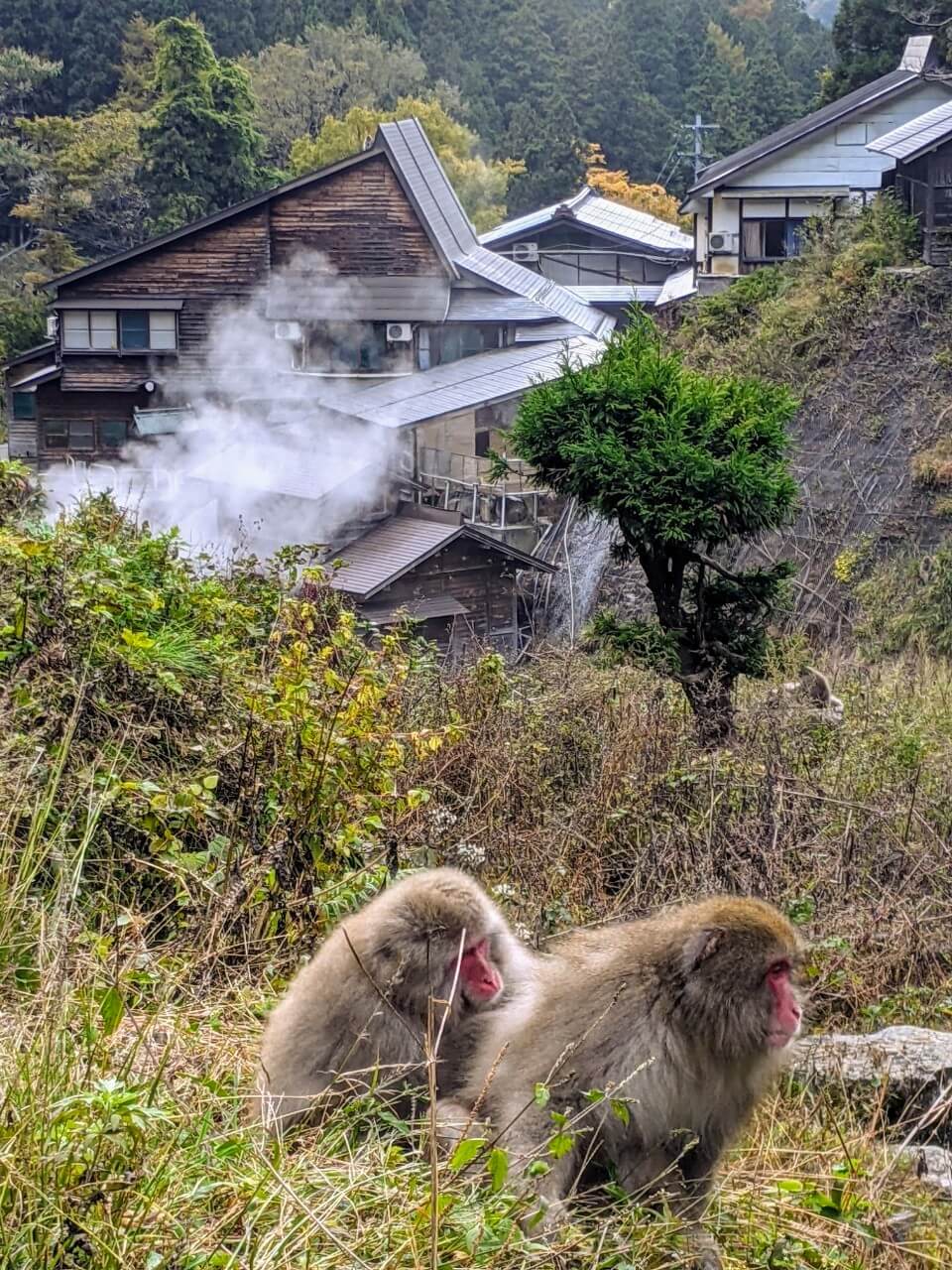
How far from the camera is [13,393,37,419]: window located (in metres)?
26.5

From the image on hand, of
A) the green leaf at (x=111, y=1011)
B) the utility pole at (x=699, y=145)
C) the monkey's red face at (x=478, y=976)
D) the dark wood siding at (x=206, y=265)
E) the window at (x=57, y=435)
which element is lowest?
the monkey's red face at (x=478, y=976)

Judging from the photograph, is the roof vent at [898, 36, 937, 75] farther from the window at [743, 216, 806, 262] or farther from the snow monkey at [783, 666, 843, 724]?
the snow monkey at [783, 666, 843, 724]

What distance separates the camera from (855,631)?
53.0ft

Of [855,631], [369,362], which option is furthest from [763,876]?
[369,362]

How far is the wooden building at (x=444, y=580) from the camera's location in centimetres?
1831

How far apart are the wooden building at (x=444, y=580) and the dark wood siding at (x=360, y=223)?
729 centimetres

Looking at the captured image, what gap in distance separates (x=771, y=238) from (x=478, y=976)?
2687 centimetres

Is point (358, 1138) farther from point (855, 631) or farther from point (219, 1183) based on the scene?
point (855, 631)

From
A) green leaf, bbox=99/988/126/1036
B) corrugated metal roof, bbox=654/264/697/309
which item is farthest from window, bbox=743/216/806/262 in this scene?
green leaf, bbox=99/988/126/1036

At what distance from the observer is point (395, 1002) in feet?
10.3

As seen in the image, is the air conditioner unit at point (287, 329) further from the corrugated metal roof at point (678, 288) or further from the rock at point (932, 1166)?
the rock at point (932, 1166)

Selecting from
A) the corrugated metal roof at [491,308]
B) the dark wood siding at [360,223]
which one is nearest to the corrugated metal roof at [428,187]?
the dark wood siding at [360,223]

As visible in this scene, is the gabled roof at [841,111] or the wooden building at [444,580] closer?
the wooden building at [444,580]

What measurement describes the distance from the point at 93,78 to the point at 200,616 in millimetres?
41611
